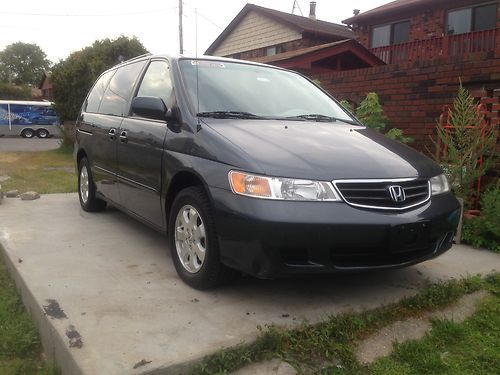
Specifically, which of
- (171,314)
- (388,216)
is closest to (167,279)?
(171,314)

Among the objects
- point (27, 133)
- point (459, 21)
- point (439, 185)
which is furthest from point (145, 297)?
point (27, 133)

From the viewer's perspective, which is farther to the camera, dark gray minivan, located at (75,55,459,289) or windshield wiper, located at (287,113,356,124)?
windshield wiper, located at (287,113,356,124)

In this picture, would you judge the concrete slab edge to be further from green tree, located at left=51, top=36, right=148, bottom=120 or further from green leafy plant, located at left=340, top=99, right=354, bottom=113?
green tree, located at left=51, top=36, right=148, bottom=120

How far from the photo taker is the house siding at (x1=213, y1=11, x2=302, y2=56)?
2186cm

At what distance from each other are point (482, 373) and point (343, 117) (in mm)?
2394

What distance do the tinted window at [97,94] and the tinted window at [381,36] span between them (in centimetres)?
1543

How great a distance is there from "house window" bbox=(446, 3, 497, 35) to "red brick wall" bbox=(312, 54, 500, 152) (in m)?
11.0

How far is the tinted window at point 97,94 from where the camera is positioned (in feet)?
17.7

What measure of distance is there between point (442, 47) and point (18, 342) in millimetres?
15564

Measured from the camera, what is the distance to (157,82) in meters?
4.14

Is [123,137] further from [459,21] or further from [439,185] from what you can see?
[459,21]

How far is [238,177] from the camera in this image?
2.89 meters

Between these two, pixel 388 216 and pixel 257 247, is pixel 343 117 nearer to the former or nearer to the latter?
pixel 388 216

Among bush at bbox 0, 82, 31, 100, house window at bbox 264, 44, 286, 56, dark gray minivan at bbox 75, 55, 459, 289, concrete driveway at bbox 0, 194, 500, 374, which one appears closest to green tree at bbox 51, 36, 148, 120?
house window at bbox 264, 44, 286, 56
